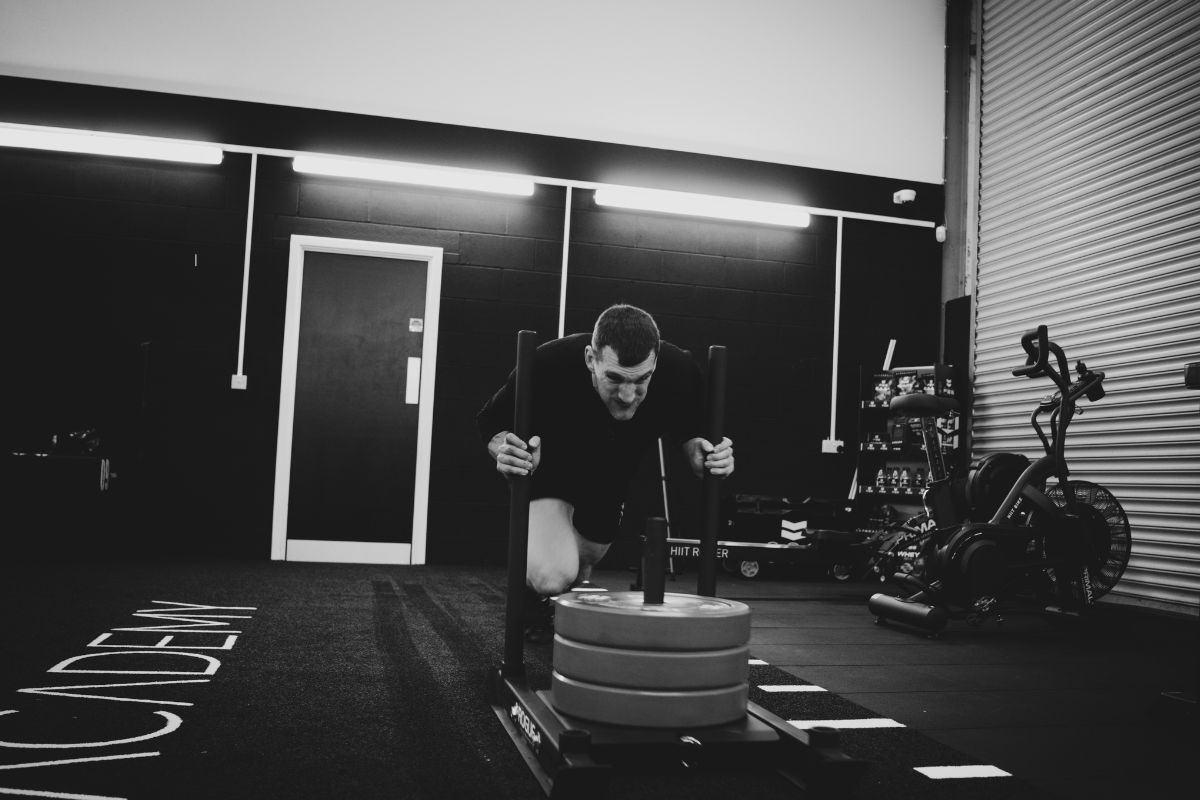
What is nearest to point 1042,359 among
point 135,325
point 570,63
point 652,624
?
point 652,624

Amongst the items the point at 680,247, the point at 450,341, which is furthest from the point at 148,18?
the point at 680,247

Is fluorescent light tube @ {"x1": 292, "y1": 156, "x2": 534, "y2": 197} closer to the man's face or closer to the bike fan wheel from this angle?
the man's face

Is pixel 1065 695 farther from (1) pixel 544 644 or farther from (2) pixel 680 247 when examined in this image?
(2) pixel 680 247

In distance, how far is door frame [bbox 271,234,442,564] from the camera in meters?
5.32

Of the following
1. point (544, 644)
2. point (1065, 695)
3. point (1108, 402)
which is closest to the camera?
point (1065, 695)

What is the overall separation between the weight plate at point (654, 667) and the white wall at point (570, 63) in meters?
4.75

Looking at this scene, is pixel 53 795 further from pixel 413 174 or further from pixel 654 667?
pixel 413 174

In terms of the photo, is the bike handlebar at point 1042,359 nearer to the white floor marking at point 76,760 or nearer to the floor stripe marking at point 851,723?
the floor stripe marking at point 851,723

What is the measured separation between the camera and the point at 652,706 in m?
1.50

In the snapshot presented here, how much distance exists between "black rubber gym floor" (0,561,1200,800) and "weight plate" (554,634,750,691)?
0.19 meters

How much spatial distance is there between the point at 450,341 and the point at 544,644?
309 cm

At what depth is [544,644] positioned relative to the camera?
282 cm

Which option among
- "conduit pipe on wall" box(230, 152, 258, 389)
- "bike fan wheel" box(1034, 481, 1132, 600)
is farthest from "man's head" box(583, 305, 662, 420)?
"conduit pipe on wall" box(230, 152, 258, 389)

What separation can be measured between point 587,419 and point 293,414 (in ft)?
11.4
